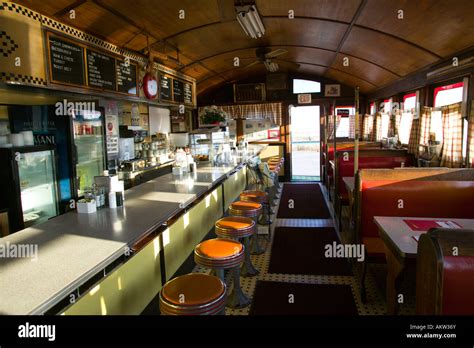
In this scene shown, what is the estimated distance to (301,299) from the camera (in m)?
3.40

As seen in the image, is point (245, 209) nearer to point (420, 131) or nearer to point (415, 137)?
point (420, 131)

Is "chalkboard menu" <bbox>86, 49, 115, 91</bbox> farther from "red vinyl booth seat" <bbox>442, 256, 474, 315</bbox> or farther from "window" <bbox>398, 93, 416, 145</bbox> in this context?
"window" <bbox>398, 93, 416, 145</bbox>

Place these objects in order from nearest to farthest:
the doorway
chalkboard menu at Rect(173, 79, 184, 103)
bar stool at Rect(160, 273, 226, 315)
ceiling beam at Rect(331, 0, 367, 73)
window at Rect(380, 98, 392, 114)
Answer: bar stool at Rect(160, 273, 226, 315) → ceiling beam at Rect(331, 0, 367, 73) → chalkboard menu at Rect(173, 79, 184, 103) → window at Rect(380, 98, 392, 114) → the doorway

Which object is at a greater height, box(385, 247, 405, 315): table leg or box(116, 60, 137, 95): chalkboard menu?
box(116, 60, 137, 95): chalkboard menu

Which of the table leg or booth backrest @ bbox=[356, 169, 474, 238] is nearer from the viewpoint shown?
the table leg

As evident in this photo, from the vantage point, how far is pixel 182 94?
7.87 meters

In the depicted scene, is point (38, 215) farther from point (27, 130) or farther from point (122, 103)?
point (122, 103)

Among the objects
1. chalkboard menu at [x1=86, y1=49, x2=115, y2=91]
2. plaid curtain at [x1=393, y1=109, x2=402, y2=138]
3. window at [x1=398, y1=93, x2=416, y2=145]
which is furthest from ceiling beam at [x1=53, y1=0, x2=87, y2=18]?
plaid curtain at [x1=393, y1=109, x2=402, y2=138]

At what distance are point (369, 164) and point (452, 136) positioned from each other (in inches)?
53.9

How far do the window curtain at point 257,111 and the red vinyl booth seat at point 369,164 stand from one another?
4.50 m

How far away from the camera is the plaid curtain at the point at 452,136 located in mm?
4641

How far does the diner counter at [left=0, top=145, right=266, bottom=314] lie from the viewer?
55.9 inches

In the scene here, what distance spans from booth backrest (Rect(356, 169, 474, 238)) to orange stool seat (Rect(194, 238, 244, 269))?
1.55m

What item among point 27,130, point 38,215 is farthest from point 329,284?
point 27,130
